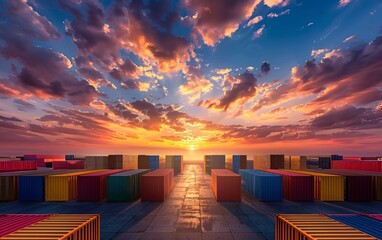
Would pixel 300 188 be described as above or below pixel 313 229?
below

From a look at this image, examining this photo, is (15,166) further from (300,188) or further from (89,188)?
(300,188)

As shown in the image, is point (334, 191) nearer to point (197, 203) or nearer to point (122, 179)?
point (197, 203)

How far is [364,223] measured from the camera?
35.0 ft

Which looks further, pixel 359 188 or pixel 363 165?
pixel 363 165

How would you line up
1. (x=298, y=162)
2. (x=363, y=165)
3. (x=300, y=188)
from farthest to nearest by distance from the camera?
(x=298, y=162)
(x=363, y=165)
(x=300, y=188)

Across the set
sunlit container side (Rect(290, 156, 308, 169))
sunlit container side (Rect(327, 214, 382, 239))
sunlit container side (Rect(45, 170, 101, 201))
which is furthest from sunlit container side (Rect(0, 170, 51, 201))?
sunlit container side (Rect(290, 156, 308, 169))

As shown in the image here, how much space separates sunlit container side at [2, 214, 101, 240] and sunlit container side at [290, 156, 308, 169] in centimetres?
5139

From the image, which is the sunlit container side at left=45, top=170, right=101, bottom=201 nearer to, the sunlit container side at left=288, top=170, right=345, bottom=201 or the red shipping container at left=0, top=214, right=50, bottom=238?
the red shipping container at left=0, top=214, right=50, bottom=238

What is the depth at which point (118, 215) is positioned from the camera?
21656 millimetres

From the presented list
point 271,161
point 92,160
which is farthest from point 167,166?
point 271,161

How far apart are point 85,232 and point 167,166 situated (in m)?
55.6

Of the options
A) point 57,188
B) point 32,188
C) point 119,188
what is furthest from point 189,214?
point 32,188

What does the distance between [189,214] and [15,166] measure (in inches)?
1604

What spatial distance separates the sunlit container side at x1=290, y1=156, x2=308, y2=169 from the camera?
165 feet
